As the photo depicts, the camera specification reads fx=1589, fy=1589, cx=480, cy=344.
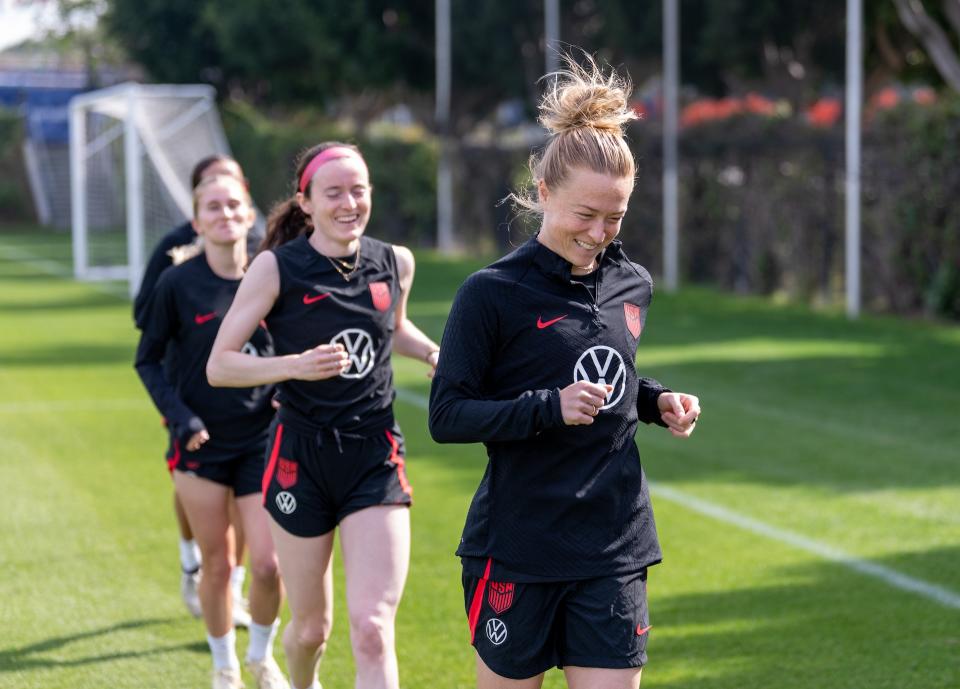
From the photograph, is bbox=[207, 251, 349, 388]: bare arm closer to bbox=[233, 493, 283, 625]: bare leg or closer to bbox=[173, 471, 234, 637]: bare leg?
bbox=[233, 493, 283, 625]: bare leg

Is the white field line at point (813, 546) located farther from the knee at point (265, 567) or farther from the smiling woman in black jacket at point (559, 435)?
the smiling woman in black jacket at point (559, 435)

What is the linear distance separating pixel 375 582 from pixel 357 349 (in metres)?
0.80

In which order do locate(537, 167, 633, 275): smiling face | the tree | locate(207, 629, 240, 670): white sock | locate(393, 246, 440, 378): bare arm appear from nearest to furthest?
1. locate(537, 167, 633, 275): smiling face
2. locate(393, 246, 440, 378): bare arm
3. locate(207, 629, 240, 670): white sock
4. the tree

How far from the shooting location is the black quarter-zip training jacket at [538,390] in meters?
4.09

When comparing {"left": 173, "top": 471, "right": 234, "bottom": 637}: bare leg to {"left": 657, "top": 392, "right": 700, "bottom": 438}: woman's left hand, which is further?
{"left": 173, "top": 471, "right": 234, "bottom": 637}: bare leg

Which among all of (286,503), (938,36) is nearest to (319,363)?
(286,503)

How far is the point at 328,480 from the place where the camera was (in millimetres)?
5332

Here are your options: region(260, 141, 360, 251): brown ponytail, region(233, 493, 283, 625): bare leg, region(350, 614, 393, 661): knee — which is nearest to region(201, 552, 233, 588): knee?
region(233, 493, 283, 625): bare leg

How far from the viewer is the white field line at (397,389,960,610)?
7.66 meters

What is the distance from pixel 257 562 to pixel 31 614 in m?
2.09

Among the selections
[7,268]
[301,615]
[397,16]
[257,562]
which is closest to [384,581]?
[301,615]

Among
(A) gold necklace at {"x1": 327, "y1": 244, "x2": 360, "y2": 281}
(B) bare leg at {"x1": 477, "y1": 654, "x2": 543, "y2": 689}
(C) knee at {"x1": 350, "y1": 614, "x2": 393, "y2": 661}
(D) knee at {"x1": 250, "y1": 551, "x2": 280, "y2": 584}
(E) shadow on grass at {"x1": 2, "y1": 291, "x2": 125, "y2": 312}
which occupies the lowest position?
(E) shadow on grass at {"x1": 2, "y1": 291, "x2": 125, "y2": 312}

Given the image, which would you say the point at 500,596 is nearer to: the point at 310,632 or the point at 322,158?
the point at 310,632

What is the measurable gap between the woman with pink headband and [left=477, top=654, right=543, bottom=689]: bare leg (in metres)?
1.03
